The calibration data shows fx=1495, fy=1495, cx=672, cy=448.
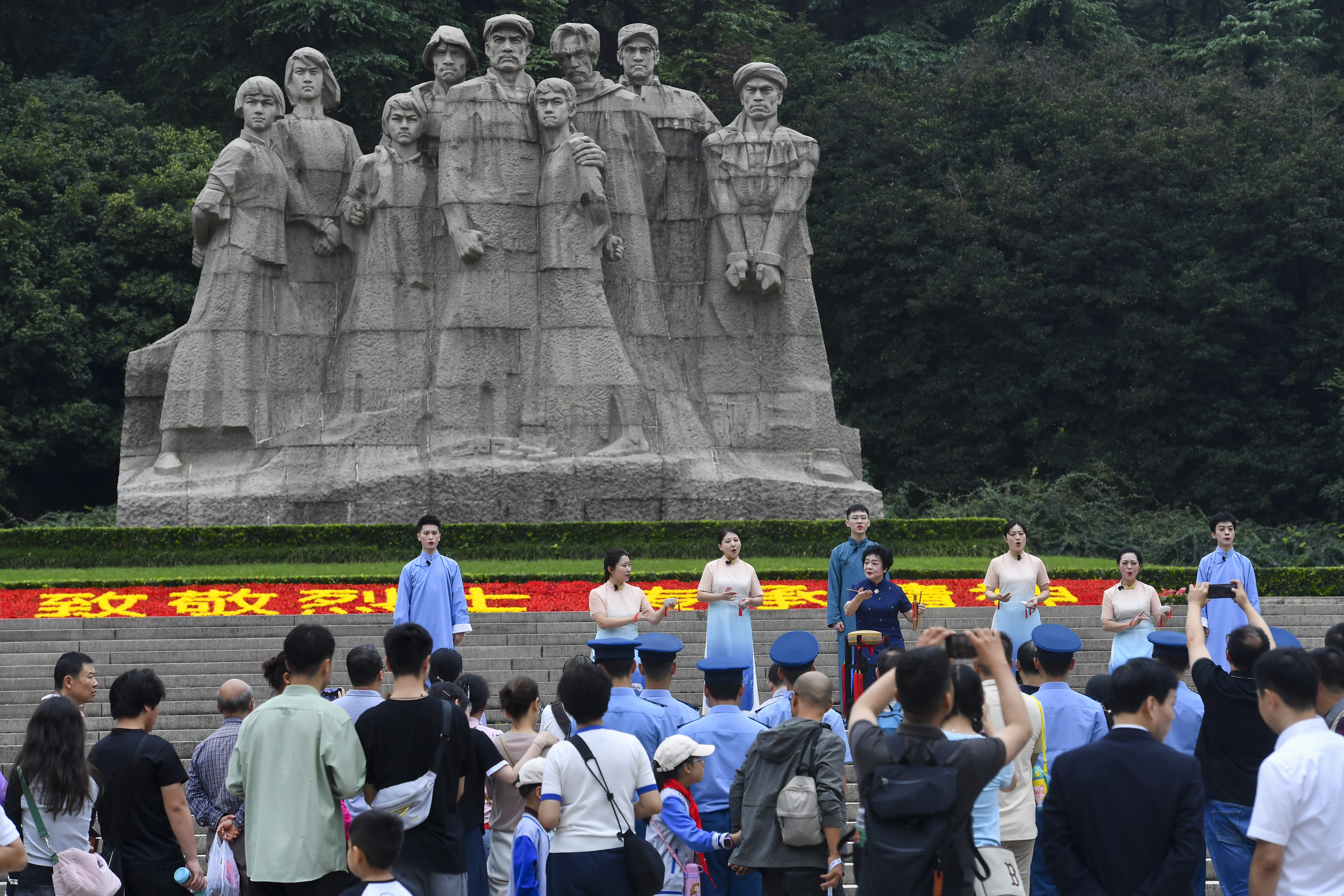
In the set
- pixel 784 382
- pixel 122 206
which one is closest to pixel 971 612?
pixel 784 382

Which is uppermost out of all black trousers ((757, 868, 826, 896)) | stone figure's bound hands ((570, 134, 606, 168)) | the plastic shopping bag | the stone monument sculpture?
stone figure's bound hands ((570, 134, 606, 168))

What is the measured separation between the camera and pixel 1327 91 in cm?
2944

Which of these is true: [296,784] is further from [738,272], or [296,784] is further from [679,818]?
[738,272]

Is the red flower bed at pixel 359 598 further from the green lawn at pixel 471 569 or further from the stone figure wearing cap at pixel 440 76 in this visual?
the stone figure wearing cap at pixel 440 76

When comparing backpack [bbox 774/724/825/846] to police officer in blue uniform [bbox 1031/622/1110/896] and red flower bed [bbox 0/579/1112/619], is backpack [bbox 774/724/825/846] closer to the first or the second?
police officer in blue uniform [bbox 1031/622/1110/896]

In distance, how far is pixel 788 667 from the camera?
6742 mm

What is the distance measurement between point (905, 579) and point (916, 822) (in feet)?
39.4

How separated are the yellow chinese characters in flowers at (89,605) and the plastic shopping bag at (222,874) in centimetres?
882

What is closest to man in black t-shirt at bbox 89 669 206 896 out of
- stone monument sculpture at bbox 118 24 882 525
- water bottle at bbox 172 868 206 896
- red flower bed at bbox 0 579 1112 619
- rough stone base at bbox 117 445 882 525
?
water bottle at bbox 172 868 206 896

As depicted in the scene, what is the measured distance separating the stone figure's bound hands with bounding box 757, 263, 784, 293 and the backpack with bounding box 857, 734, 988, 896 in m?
15.6

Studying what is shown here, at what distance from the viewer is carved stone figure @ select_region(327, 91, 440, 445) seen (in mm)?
19422

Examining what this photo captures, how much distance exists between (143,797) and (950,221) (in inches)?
963

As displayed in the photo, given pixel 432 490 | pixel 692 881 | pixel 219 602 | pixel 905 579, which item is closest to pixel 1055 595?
pixel 905 579

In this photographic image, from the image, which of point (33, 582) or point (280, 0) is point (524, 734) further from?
point (280, 0)
